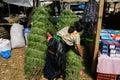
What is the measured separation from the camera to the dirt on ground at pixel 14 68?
22.3ft

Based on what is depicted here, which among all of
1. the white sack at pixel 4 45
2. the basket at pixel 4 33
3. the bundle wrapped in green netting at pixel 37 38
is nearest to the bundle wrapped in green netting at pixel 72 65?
the bundle wrapped in green netting at pixel 37 38

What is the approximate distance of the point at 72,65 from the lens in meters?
6.38

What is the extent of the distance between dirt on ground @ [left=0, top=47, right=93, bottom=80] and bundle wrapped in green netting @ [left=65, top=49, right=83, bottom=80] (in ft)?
1.40

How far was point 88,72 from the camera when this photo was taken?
6992mm

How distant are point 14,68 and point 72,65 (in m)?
2.10

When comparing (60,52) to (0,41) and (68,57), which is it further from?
(0,41)

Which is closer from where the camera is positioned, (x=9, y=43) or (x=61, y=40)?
(x=61, y=40)

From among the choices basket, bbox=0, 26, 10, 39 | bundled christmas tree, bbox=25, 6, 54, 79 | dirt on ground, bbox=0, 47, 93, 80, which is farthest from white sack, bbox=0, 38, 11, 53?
bundled christmas tree, bbox=25, 6, 54, 79

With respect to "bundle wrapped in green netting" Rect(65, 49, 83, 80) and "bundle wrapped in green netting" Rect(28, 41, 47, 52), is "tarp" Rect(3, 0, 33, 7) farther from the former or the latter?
"bundle wrapped in green netting" Rect(65, 49, 83, 80)

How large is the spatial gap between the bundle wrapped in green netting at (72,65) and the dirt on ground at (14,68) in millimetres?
426

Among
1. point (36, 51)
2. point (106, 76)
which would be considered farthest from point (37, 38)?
point (106, 76)

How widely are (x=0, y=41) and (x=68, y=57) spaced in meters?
3.04

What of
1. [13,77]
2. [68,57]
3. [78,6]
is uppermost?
[78,6]

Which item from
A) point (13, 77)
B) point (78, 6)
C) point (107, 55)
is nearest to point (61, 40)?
point (107, 55)
